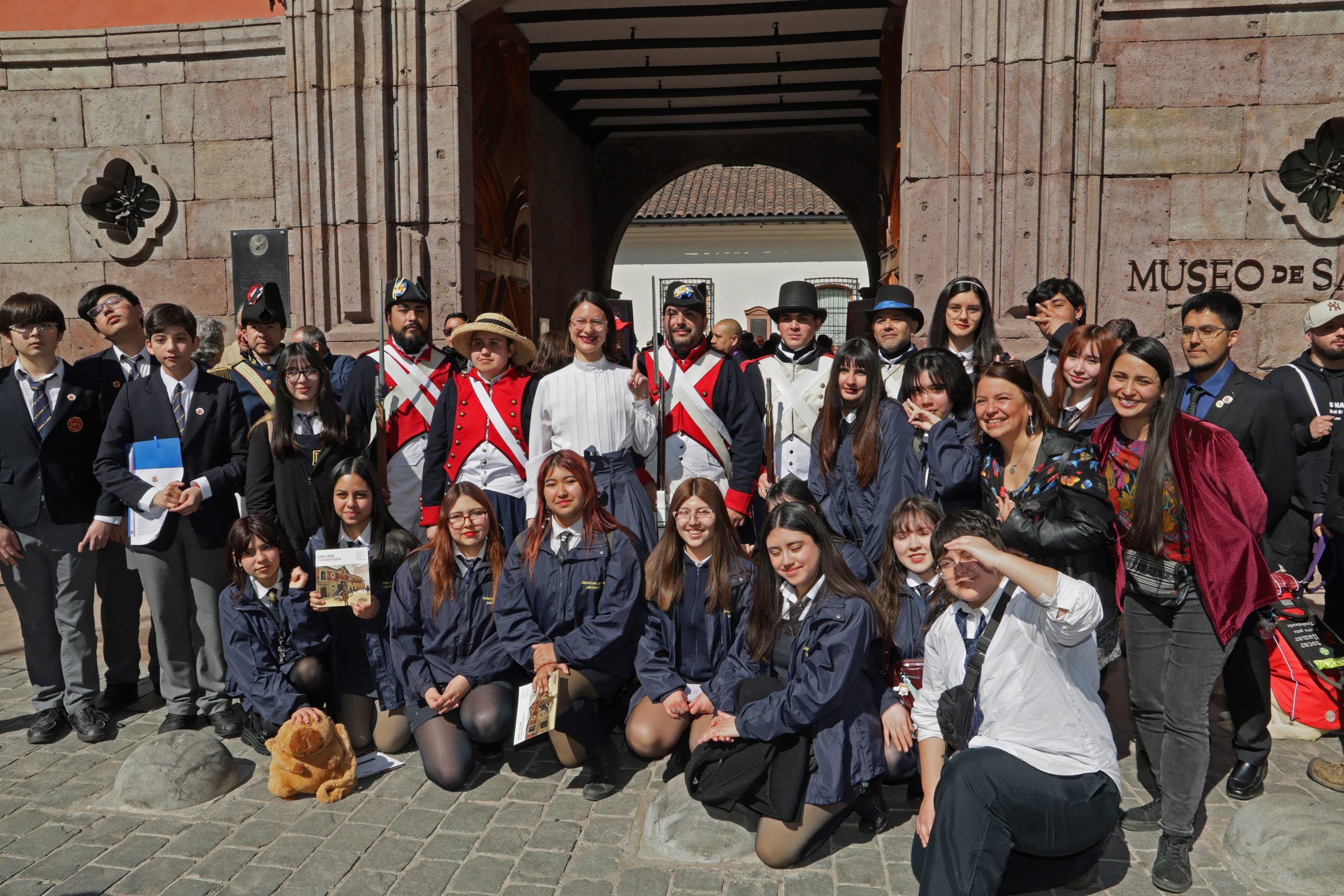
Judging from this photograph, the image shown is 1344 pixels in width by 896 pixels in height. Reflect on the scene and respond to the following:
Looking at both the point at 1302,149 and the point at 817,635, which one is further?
the point at 1302,149

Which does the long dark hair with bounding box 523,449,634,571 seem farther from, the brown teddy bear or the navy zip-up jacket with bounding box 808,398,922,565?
the brown teddy bear

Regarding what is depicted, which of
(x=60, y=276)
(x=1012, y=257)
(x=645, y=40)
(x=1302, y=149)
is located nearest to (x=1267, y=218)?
(x=1302, y=149)

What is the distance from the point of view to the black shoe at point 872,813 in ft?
11.6

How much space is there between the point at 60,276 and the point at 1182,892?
29.2 feet

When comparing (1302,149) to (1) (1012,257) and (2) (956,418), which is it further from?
(2) (956,418)

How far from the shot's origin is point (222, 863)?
3.40m

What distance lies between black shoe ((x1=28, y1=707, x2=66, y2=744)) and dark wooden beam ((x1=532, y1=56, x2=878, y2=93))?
9.19m

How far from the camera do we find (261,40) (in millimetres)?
7594

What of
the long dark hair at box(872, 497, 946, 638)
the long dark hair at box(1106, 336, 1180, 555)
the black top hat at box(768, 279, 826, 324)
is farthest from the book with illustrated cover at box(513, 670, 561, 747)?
the long dark hair at box(1106, 336, 1180, 555)

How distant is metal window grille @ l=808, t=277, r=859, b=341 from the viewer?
2978 centimetres

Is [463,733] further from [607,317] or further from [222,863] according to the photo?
[607,317]

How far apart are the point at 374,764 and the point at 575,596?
113 cm

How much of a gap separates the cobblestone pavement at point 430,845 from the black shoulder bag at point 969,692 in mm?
654

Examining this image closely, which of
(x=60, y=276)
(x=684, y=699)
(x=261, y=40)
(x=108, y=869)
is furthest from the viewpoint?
(x=60, y=276)
